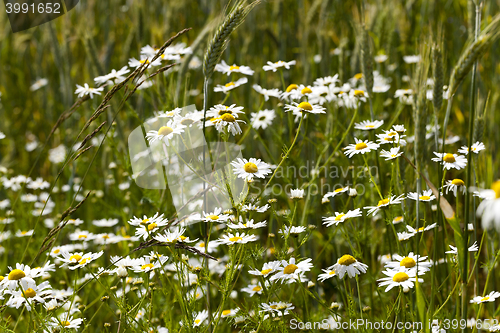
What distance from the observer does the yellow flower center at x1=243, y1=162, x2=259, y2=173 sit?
3.68ft

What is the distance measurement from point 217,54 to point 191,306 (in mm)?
608

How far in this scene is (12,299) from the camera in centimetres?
112

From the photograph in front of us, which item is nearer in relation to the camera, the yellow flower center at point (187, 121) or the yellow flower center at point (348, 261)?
the yellow flower center at point (348, 261)

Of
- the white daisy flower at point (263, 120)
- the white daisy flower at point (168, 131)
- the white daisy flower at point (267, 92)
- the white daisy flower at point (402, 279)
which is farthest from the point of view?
the white daisy flower at point (263, 120)

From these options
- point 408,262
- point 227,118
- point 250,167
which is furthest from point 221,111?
point 408,262

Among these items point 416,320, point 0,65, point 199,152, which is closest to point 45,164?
point 0,65

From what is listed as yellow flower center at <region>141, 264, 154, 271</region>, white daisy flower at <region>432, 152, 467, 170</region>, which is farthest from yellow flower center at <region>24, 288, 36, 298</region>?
white daisy flower at <region>432, 152, 467, 170</region>

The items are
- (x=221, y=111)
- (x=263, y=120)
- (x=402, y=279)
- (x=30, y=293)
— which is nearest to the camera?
(x=402, y=279)

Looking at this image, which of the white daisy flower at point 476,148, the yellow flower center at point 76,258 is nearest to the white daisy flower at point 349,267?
the white daisy flower at point 476,148

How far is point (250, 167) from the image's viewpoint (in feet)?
3.70

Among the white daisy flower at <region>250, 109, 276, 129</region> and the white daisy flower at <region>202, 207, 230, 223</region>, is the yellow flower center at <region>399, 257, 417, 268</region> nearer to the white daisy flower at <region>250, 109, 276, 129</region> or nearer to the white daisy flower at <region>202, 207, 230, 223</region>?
the white daisy flower at <region>202, 207, 230, 223</region>

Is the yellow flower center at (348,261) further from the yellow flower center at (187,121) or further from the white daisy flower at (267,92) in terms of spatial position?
the white daisy flower at (267,92)

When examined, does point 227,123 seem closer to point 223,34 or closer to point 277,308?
point 223,34

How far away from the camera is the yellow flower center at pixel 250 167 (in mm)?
1123
